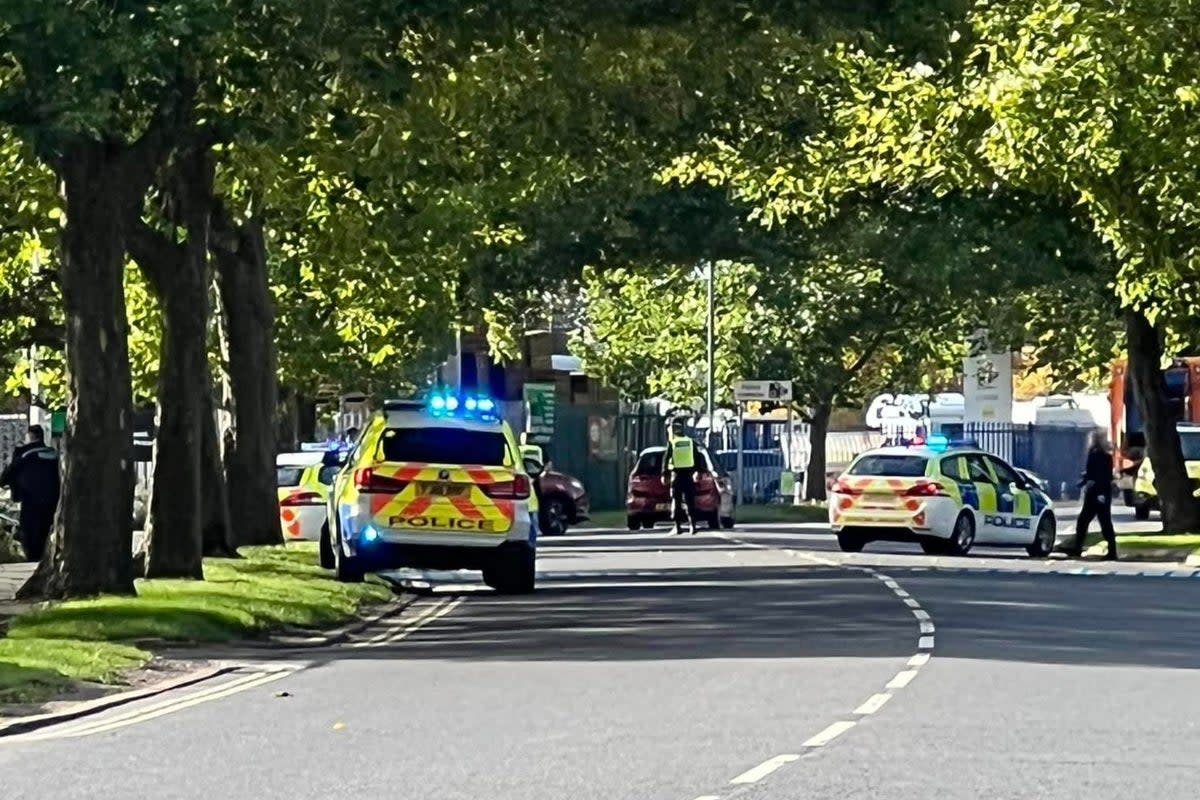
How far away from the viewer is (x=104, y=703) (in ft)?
55.4

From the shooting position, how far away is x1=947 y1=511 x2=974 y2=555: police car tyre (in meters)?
36.7

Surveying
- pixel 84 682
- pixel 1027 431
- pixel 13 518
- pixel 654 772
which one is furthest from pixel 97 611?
pixel 1027 431

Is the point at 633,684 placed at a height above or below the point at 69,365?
below

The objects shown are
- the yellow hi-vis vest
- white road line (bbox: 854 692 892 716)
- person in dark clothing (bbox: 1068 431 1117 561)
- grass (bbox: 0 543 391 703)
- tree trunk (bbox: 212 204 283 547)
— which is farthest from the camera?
the yellow hi-vis vest

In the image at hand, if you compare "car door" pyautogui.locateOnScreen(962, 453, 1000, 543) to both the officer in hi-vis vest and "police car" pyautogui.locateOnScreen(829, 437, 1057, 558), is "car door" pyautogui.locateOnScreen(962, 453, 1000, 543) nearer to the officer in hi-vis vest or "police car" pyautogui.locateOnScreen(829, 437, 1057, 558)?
"police car" pyautogui.locateOnScreen(829, 437, 1057, 558)

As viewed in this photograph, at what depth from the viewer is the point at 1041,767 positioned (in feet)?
42.3

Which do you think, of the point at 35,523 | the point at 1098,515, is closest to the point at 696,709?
the point at 35,523

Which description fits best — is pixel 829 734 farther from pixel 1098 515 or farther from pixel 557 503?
pixel 557 503

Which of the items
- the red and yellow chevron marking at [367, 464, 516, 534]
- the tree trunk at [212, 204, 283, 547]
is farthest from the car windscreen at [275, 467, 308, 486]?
the red and yellow chevron marking at [367, 464, 516, 534]

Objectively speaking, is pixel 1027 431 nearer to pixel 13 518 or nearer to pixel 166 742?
pixel 13 518

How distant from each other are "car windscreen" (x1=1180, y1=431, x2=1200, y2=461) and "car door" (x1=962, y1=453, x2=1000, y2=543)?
19.4 meters

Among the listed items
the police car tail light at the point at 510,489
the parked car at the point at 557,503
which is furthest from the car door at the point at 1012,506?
the parked car at the point at 557,503

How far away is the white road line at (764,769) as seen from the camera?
12.4m

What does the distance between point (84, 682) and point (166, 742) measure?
12.2 ft
